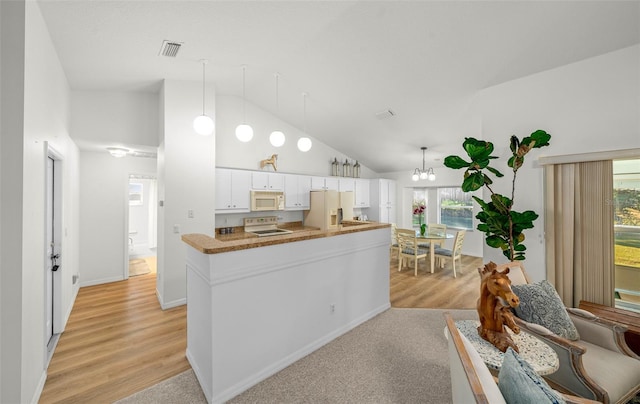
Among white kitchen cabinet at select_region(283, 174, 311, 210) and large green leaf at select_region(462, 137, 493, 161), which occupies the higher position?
large green leaf at select_region(462, 137, 493, 161)

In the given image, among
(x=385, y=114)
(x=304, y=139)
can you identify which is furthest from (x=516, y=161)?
(x=304, y=139)

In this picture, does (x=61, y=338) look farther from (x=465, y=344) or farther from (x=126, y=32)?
(x=465, y=344)

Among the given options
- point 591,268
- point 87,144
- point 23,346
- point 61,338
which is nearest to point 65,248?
point 61,338

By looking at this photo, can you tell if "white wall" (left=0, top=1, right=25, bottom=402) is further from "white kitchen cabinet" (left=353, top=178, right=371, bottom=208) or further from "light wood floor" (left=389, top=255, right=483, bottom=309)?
"white kitchen cabinet" (left=353, top=178, right=371, bottom=208)

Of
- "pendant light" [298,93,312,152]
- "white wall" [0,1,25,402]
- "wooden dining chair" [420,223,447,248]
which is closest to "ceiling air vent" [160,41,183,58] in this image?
"white wall" [0,1,25,402]

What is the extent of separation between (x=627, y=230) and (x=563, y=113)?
4.57 ft

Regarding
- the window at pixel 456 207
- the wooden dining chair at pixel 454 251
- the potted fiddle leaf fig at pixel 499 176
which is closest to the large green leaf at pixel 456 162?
the potted fiddle leaf fig at pixel 499 176

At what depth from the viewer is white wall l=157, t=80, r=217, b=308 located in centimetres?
367

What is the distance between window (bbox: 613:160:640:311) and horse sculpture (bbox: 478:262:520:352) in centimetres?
214

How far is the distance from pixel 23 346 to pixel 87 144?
3.41m

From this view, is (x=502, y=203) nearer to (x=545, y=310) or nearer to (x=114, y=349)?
(x=545, y=310)

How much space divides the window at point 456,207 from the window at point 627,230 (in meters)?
4.15

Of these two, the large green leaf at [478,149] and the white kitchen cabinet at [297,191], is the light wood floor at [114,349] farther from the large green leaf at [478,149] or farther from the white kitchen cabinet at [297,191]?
the large green leaf at [478,149]

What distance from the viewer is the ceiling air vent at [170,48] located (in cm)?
276
